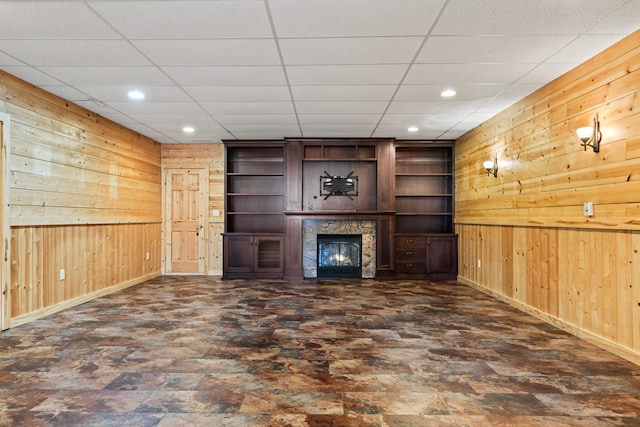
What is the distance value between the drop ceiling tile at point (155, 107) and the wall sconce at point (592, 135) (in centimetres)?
434

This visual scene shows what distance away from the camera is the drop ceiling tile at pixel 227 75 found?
12.5ft

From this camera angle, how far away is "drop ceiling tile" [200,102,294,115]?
4.98 metres

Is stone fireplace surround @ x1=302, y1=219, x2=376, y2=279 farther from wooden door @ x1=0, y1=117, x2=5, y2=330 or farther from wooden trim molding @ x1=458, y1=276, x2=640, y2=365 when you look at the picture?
wooden door @ x1=0, y1=117, x2=5, y2=330

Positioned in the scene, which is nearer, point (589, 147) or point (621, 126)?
point (621, 126)

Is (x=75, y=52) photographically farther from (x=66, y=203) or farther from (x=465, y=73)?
(x=465, y=73)

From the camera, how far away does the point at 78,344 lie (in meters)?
3.44

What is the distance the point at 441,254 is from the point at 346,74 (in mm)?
4355

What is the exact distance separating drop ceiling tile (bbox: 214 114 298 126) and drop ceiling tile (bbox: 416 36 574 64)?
8.48 feet

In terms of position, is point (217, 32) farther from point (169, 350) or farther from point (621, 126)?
point (621, 126)

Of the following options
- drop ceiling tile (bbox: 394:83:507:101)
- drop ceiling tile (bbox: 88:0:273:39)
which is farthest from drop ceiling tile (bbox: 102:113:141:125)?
drop ceiling tile (bbox: 394:83:507:101)

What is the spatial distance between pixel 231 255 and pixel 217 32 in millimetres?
4847

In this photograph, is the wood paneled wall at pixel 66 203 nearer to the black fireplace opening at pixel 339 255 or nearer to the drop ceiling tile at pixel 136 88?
the drop ceiling tile at pixel 136 88

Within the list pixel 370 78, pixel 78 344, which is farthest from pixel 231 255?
pixel 370 78

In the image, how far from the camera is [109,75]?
3.95 m
